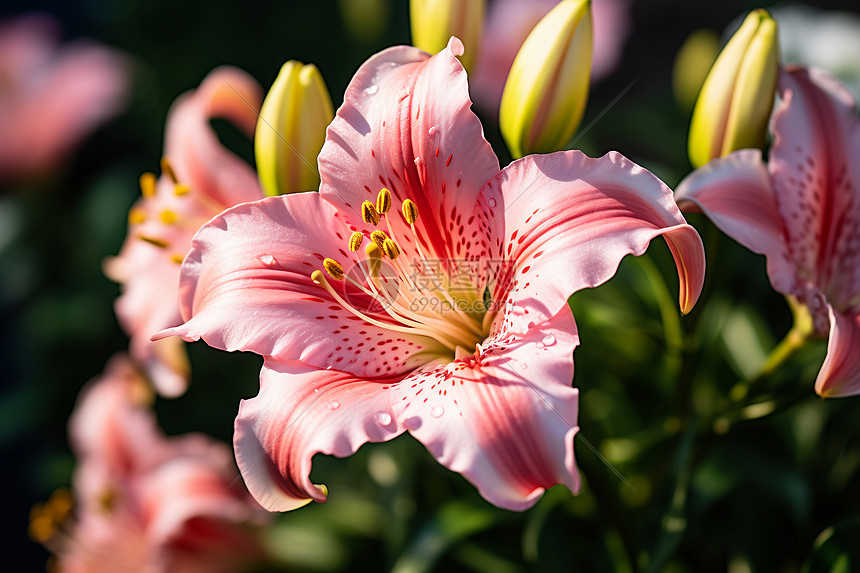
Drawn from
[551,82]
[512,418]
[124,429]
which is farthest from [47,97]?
[512,418]

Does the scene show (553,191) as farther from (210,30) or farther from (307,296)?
(210,30)

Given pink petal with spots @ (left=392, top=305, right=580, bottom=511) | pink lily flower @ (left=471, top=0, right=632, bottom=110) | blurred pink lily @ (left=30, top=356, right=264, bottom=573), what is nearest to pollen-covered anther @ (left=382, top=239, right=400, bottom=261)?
pink petal with spots @ (left=392, top=305, right=580, bottom=511)

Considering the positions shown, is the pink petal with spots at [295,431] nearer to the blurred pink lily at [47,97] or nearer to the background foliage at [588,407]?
the background foliage at [588,407]

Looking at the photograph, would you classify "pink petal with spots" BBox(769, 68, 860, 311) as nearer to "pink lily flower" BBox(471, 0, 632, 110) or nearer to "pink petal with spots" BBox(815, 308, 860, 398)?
"pink petal with spots" BBox(815, 308, 860, 398)

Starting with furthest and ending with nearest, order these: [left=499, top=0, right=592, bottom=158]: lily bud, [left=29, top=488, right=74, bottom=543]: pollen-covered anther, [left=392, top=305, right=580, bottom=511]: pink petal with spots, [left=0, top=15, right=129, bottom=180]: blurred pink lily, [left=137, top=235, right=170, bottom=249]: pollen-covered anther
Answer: [left=0, top=15, right=129, bottom=180]: blurred pink lily < [left=29, top=488, right=74, bottom=543]: pollen-covered anther < [left=137, top=235, right=170, bottom=249]: pollen-covered anther < [left=499, top=0, right=592, bottom=158]: lily bud < [left=392, top=305, right=580, bottom=511]: pink petal with spots

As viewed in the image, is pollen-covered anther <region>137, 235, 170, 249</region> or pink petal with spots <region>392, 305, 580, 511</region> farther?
pollen-covered anther <region>137, 235, 170, 249</region>

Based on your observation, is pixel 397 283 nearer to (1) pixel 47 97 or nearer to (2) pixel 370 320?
(2) pixel 370 320

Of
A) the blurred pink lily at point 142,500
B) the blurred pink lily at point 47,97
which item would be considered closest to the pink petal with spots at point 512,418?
the blurred pink lily at point 142,500

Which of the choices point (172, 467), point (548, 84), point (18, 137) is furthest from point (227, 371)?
point (548, 84)
